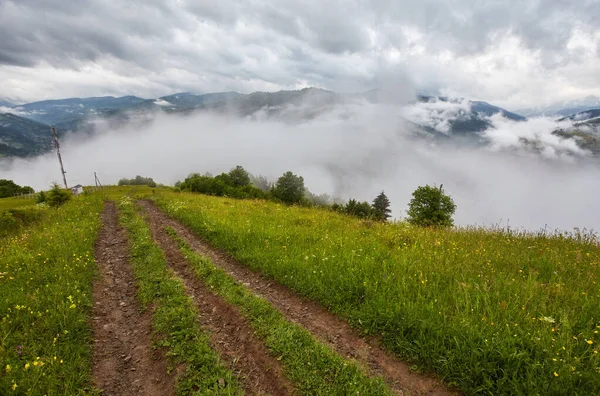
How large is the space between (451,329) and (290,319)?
339 cm

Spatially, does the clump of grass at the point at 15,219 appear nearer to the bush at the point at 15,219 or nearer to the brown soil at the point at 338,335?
the bush at the point at 15,219

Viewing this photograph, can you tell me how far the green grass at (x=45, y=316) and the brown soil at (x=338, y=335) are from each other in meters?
3.98

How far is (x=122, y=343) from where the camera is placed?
6285 mm

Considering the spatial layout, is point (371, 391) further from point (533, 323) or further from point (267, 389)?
point (533, 323)

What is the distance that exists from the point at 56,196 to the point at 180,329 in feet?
89.0

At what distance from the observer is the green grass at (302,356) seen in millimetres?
4754

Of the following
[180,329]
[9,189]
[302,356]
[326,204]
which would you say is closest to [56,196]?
[180,329]

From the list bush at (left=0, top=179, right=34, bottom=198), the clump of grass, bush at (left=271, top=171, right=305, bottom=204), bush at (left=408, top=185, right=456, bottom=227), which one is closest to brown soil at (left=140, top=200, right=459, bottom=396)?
the clump of grass

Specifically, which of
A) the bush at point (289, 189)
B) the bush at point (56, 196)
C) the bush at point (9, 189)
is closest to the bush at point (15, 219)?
the bush at point (56, 196)

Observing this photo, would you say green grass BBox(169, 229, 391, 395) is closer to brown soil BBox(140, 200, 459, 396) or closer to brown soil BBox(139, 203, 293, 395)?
brown soil BBox(139, 203, 293, 395)

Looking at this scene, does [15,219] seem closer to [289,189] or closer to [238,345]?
[238,345]

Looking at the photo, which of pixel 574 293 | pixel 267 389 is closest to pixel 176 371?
pixel 267 389

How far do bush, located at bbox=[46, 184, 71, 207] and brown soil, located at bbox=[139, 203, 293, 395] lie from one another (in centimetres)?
2436

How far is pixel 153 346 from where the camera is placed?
6.01 m
